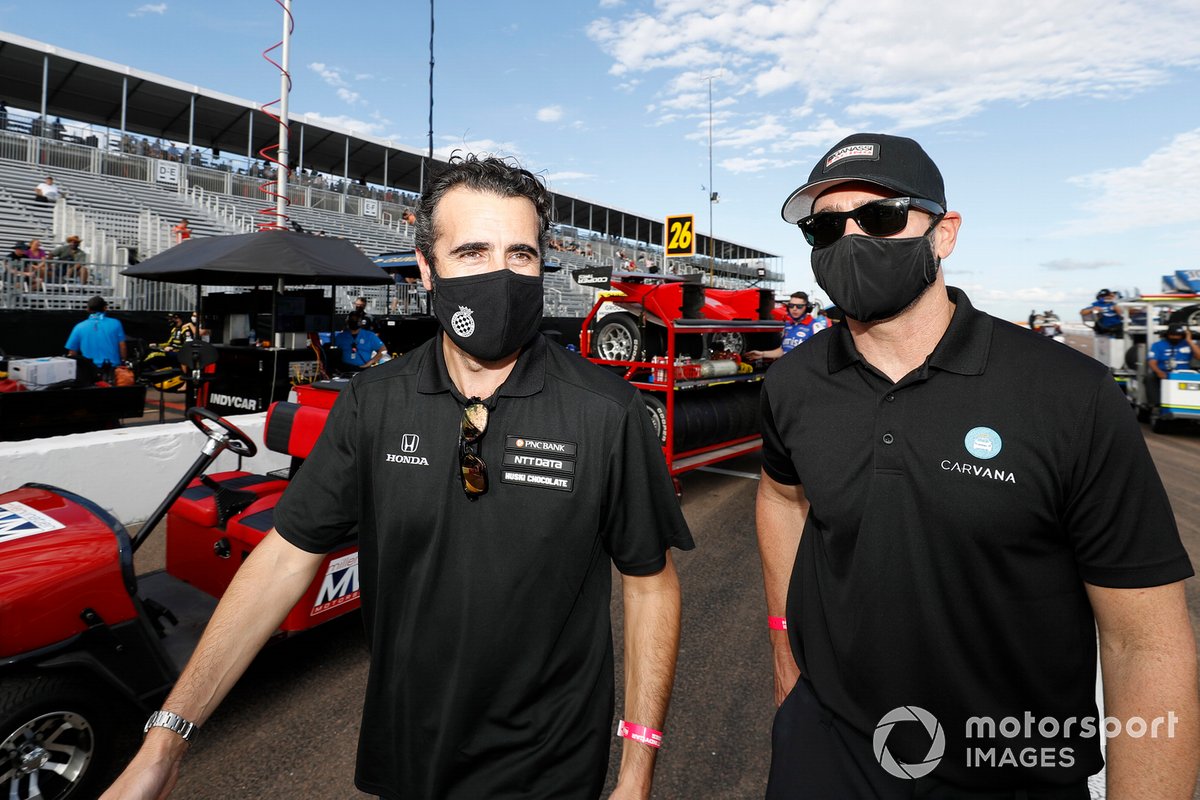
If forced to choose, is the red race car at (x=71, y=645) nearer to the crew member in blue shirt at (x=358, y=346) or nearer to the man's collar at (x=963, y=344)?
the man's collar at (x=963, y=344)

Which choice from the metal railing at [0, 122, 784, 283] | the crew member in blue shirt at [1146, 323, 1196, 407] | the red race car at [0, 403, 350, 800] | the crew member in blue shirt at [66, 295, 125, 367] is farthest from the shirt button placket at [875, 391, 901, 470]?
the metal railing at [0, 122, 784, 283]

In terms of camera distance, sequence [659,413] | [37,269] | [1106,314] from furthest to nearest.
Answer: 1. [1106,314]
2. [37,269]
3. [659,413]

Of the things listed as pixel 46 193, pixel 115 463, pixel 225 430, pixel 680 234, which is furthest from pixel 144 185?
pixel 225 430

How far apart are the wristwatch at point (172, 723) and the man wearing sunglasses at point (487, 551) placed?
0.7 inches

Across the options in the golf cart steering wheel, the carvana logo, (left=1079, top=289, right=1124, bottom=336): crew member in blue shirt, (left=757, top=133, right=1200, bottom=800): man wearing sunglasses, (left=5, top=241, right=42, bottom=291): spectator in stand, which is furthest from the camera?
(left=1079, top=289, right=1124, bottom=336): crew member in blue shirt

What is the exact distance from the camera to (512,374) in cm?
175

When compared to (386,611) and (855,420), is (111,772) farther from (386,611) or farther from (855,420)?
(855,420)

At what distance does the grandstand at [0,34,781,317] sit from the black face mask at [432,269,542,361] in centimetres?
1157

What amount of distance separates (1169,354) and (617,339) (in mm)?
10715

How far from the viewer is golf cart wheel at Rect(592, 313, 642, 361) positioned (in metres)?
8.25

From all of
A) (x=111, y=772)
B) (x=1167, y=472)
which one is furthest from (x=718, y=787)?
(x=1167, y=472)

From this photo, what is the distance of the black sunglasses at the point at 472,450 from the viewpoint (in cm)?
161

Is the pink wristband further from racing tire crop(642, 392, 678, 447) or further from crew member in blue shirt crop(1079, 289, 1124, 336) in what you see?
crew member in blue shirt crop(1079, 289, 1124, 336)

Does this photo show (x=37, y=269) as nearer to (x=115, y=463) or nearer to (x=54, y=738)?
(x=115, y=463)
